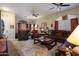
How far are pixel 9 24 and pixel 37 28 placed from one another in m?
0.35

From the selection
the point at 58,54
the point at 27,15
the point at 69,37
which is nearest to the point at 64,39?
the point at 69,37

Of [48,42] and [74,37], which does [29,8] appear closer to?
[48,42]

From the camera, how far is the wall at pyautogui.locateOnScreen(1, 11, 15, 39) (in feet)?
6.78

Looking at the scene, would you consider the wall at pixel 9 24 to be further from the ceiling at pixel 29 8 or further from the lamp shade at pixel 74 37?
the lamp shade at pixel 74 37

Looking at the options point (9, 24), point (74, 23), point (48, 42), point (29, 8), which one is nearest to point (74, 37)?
point (74, 23)

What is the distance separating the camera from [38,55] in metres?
2.05

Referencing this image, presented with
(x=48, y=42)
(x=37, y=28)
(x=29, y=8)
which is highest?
(x=29, y=8)

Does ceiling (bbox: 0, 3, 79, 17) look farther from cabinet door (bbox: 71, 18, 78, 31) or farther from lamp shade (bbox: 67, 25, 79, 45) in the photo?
lamp shade (bbox: 67, 25, 79, 45)

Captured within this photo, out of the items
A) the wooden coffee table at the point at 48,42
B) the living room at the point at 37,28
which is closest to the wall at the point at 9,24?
the living room at the point at 37,28

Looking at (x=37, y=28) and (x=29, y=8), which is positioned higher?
(x=29, y=8)

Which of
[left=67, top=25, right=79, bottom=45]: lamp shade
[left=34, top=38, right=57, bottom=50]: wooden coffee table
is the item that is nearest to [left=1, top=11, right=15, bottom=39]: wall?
[left=34, top=38, right=57, bottom=50]: wooden coffee table

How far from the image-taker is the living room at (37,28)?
2.04 meters

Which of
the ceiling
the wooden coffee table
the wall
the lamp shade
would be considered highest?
the ceiling

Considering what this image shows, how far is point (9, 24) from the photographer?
2.08 metres
